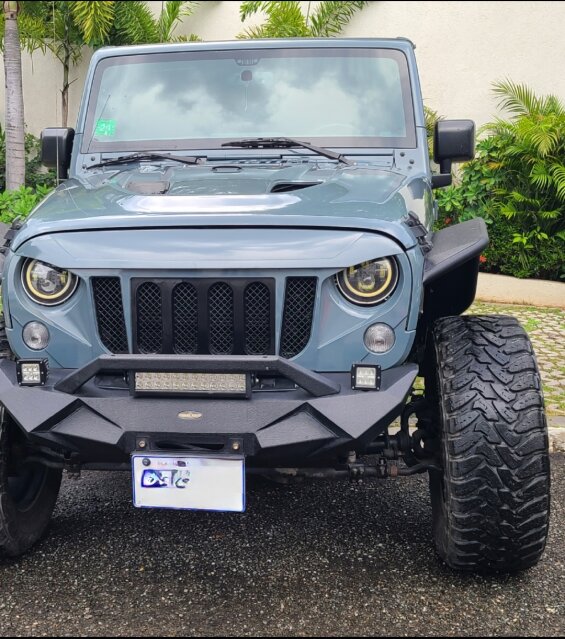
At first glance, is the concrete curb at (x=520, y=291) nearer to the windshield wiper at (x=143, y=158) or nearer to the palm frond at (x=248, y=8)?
the palm frond at (x=248, y=8)

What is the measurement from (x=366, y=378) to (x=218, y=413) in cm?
51

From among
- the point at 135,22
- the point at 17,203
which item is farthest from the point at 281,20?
the point at 17,203

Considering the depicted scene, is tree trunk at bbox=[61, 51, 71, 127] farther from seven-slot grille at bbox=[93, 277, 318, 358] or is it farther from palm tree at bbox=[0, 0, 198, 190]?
seven-slot grille at bbox=[93, 277, 318, 358]

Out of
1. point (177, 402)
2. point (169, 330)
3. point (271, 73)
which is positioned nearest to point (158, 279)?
point (169, 330)

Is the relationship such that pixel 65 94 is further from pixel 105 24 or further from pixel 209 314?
pixel 209 314

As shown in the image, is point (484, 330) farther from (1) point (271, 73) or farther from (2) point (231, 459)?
(1) point (271, 73)

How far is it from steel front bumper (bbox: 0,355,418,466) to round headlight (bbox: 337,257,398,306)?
0.89ft

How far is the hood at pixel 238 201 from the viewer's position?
2.57m

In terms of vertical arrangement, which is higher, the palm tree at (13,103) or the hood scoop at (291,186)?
the hood scoop at (291,186)

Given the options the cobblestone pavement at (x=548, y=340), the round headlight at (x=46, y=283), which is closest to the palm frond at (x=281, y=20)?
the cobblestone pavement at (x=548, y=340)

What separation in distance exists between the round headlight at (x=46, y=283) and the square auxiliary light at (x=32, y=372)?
0.22m

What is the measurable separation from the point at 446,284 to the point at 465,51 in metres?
7.40

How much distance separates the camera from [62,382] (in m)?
2.50

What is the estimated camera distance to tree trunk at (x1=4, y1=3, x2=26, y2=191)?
9406mm
